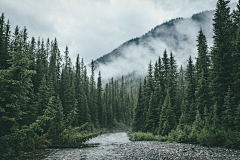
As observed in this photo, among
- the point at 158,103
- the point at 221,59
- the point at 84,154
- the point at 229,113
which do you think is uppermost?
the point at 221,59

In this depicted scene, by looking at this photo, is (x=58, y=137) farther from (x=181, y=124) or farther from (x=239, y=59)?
(x=239, y=59)

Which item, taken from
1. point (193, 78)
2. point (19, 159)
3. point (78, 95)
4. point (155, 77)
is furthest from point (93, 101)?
point (19, 159)

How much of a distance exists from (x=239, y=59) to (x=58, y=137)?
81.0 ft

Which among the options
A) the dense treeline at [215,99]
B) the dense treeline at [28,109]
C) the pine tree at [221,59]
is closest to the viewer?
the dense treeline at [28,109]

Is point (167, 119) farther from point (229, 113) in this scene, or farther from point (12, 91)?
point (12, 91)

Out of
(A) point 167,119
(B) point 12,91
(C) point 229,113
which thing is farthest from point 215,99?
(B) point 12,91

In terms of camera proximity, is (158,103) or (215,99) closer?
(215,99)

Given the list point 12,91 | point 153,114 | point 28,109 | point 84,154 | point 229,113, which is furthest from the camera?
point 153,114

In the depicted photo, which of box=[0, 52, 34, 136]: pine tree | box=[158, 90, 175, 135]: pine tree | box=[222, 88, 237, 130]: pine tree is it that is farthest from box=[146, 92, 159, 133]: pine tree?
box=[0, 52, 34, 136]: pine tree

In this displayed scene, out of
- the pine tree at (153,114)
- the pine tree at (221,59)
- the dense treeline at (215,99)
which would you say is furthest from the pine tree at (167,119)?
the pine tree at (221,59)

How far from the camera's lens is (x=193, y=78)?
1245 inches

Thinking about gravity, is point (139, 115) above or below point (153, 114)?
below

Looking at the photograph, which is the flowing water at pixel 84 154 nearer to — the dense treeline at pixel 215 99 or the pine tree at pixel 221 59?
the dense treeline at pixel 215 99

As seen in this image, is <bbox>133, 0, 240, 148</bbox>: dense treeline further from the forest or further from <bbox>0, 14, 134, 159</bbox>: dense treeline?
<bbox>0, 14, 134, 159</bbox>: dense treeline
